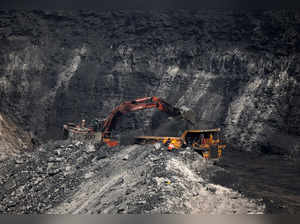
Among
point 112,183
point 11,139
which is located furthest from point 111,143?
point 11,139

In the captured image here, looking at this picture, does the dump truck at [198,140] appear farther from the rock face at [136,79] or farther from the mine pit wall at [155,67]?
the mine pit wall at [155,67]

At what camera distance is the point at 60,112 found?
1678 cm

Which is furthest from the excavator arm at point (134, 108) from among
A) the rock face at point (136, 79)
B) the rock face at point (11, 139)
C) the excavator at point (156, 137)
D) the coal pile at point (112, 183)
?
the rock face at point (11, 139)

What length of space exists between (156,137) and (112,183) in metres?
2.85

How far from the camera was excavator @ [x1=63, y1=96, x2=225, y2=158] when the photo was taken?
10.5 meters

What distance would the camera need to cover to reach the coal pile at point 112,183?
678 cm

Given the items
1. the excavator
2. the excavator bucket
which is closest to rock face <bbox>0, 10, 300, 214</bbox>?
the excavator bucket

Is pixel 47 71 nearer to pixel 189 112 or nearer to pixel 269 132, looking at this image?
pixel 189 112

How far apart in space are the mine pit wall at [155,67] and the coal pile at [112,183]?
568 cm

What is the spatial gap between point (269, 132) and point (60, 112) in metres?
9.31

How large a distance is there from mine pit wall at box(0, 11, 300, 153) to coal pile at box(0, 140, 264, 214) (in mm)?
5676

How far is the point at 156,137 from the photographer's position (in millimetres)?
10484

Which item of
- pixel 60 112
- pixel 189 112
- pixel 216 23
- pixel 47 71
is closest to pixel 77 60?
pixel 47 71

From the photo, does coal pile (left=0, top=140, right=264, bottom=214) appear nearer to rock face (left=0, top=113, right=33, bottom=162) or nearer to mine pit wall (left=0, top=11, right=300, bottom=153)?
rock face (left=0, top=113, right=33, bottom=162)
